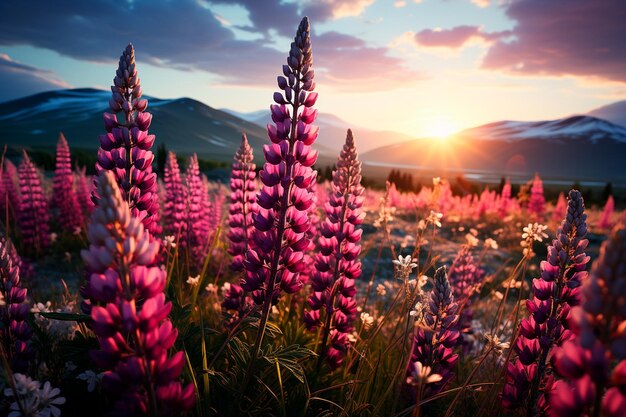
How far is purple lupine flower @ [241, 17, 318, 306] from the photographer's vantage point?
2.39 metres

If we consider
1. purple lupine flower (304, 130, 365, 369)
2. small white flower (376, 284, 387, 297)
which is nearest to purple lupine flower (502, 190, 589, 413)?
purple lupine flower (304, 130, 365, 369)

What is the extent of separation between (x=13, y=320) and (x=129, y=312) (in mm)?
1727

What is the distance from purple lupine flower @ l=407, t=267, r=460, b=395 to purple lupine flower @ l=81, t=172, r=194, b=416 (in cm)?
141

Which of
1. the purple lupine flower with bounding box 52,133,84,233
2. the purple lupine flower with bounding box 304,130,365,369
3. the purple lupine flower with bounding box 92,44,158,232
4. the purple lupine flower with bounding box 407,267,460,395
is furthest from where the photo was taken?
the purple lupine flower with bounding box 52,133,84,233

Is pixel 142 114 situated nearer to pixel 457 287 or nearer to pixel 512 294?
pixel 457 287

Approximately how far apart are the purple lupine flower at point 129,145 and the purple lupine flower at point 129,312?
1.38 meters

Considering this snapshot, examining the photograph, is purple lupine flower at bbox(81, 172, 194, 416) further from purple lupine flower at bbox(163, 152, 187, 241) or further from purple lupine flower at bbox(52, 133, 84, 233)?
purple lupine flower at bbox(52, 133, 84, 233)

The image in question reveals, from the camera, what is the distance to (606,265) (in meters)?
1.06

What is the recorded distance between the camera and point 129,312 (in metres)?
1.23

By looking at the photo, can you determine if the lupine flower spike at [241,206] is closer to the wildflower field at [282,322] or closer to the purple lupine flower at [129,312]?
the wildflower field at [282,322]

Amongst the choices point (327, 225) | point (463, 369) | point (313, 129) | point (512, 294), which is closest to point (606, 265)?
point (313, 129)

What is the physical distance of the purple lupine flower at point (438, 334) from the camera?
229 centimetres

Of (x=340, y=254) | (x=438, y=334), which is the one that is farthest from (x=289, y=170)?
(x=438, y=334)

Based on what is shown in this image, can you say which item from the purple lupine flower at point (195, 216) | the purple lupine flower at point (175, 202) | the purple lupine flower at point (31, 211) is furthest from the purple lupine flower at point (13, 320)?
the purple lupine flower at point (31, 211)
